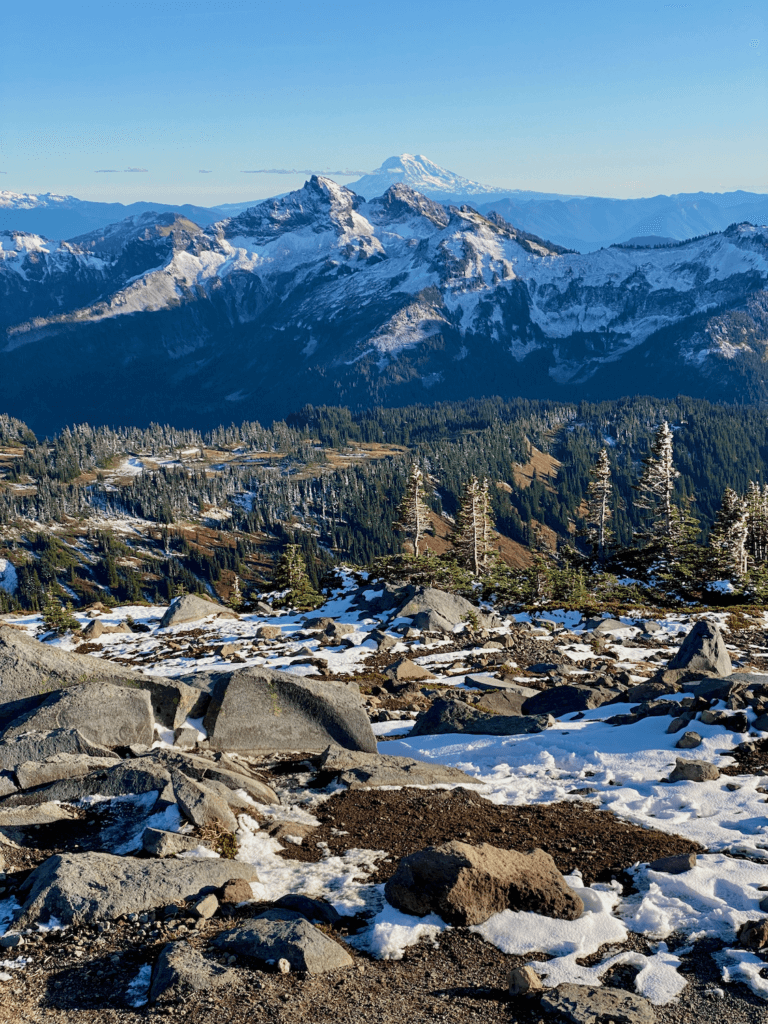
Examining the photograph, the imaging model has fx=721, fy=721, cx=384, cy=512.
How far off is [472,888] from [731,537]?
6858cm

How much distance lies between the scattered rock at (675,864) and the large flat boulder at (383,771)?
242 inches

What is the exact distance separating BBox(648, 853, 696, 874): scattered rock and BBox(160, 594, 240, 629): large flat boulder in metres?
39.7

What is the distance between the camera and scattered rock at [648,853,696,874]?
41.5ft

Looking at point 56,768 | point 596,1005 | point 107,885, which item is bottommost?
point 56,768

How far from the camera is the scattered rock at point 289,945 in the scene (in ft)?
33.3

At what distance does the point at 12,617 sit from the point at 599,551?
58.7 metres

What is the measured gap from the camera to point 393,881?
12188mm

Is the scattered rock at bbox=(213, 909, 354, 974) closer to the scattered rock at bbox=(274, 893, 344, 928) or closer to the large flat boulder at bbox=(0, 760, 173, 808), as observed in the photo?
the scattered rock at bbox=(274, 893, 344, 928)

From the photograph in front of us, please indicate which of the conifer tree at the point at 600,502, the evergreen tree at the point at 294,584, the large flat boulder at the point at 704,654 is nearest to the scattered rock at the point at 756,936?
the large flat boulder at the point at 704,654

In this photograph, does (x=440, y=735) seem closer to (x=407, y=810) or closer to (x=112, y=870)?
(x=407, y=810)

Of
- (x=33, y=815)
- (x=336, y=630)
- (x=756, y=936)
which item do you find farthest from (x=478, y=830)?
(x=336, y=630)

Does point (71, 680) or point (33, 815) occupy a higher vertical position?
point (33, 815)

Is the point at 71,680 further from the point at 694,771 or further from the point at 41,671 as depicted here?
the point at 694,771

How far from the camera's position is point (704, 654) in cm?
3084
